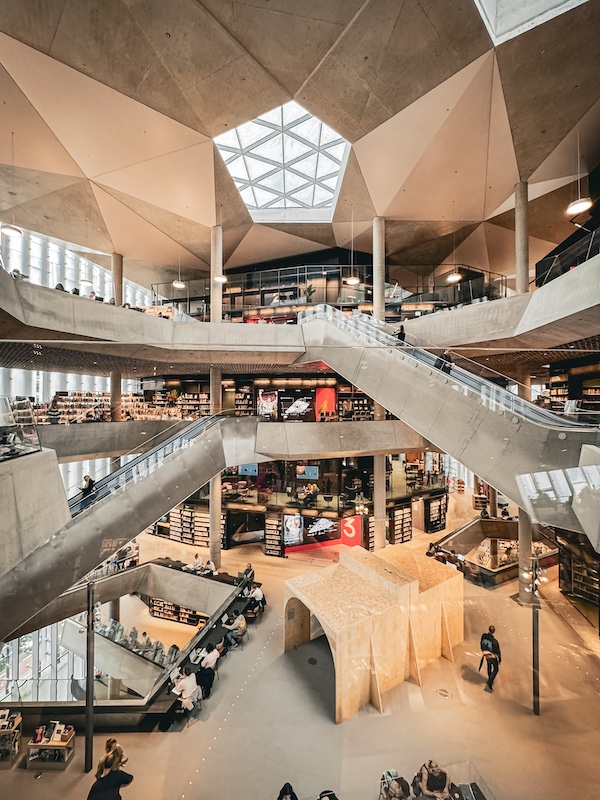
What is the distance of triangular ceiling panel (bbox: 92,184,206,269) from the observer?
14.2 metres

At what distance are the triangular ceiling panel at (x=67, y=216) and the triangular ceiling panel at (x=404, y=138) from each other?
33.8ft

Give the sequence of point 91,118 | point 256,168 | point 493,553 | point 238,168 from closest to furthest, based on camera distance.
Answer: point 91,118, point 493,553, point 238,168, point 256,168

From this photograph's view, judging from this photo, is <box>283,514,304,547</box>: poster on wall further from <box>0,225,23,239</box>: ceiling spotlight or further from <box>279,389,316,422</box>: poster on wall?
<box>0,225,23,239</box>: ceiling spotlight

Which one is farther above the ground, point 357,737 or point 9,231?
point 9,231

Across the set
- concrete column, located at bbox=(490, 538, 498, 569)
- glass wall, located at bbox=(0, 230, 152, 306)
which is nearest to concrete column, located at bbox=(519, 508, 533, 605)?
concrete column, located at bbox=(490, 538, 498, 569)

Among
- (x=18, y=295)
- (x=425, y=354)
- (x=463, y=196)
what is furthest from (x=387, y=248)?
(x=18, y=295)

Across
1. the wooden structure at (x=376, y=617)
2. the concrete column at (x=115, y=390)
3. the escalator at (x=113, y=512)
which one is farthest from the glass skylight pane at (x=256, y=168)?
the wooden structure at (x=376, y=617)

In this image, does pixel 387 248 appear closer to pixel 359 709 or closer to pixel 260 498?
pixel 260 498

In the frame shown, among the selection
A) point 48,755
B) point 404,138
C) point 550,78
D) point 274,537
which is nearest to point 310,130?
point 404,138

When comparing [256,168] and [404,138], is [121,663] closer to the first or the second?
[404,138]

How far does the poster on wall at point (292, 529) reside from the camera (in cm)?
1630

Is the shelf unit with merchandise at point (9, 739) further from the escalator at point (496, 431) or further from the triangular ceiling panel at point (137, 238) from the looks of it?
the triangular ceiling panel at point (137, 238)

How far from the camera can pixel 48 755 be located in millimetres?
6414

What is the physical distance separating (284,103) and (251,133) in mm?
4118
